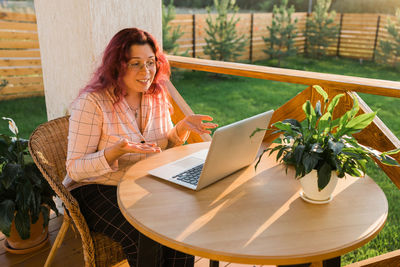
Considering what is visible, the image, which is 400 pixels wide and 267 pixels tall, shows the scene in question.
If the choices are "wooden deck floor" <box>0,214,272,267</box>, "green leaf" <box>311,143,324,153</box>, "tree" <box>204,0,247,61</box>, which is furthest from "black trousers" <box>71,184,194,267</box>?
"tree" <box>204,0,247,61</box>

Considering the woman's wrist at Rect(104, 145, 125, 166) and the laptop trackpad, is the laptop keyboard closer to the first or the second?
the laptop trackpad

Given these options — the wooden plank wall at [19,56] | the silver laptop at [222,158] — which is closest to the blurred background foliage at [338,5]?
the wooden plank wall at [19,56]

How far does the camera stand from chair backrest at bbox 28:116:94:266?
1383 millimetres

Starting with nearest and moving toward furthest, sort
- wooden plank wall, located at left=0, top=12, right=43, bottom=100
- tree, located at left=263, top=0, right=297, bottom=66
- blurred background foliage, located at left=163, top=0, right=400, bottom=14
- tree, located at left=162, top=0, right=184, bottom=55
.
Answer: wooden plank wall, located at left=0, top=12, right=43, bottom=100
tree, located at left=162, top=0, right=184, bottom=55
tree, located at left=263, top=0, right=297, bottom=66
blurred background foliage, located at left=163, top=0, right=400, bottom=14

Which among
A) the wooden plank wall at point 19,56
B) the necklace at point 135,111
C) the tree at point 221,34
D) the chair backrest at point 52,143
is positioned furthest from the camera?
the tree at point 221,34

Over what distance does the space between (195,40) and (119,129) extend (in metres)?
6.77

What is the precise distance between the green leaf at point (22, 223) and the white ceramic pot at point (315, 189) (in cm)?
146

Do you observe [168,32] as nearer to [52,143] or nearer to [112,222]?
[52,143]

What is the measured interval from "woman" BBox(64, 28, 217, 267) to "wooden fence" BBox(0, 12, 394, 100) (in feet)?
15.0

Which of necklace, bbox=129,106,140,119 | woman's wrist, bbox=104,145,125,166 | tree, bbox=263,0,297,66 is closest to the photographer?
woman's wrist, bbox=104,145,125,166

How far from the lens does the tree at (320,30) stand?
9.87 meters

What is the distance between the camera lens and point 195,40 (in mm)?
8062

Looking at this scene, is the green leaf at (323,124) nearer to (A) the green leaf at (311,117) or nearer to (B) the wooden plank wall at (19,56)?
(A) the green leaf at (311,117)

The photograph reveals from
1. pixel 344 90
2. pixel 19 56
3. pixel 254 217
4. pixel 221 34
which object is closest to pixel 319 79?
pixel 344 90
